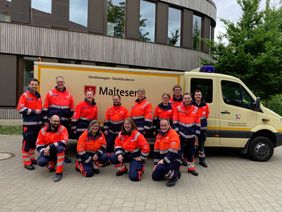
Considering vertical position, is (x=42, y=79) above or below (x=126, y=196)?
above

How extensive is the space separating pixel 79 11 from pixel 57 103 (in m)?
9.17

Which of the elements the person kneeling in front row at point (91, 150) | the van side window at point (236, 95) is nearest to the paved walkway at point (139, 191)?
the person kneeling in front row at point (91, 150)

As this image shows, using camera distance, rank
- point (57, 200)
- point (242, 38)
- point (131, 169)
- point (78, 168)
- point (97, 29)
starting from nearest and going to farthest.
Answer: point (57, 200) < point (131, 169) < point (78, 168) < point (242, 38) < point (97, 29)

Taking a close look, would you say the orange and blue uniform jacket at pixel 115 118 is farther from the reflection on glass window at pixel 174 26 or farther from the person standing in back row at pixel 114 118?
the reflection on glass window at pixel 174 26

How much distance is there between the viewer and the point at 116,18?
15.4 metres

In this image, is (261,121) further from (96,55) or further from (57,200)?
(96,55)

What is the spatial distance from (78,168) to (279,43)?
1099 centimetres

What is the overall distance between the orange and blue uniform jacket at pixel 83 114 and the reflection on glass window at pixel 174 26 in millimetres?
11102

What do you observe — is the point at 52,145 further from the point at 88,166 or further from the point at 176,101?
the point at 176,101

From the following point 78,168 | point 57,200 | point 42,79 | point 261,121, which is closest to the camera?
point 57,200

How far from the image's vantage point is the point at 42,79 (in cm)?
722

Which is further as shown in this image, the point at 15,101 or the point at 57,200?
the point at 15,101

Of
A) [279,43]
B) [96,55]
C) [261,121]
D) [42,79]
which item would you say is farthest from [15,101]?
[279,43]

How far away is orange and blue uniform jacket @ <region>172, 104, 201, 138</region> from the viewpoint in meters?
6.37
